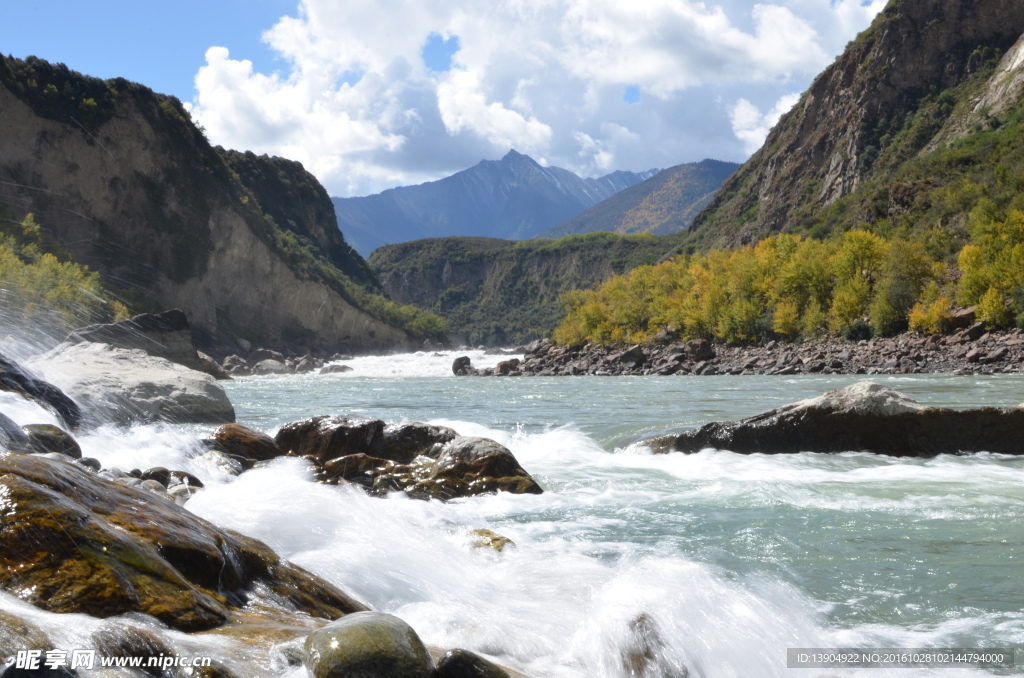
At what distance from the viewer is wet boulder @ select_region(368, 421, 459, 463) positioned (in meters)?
11.9

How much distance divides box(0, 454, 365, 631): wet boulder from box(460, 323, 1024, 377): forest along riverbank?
35328 millimetres

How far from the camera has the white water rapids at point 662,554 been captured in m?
5.12

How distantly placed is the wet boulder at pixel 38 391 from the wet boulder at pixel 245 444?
111 inches

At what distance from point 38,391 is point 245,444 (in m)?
3.97

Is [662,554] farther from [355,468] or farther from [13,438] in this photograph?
[13,438]

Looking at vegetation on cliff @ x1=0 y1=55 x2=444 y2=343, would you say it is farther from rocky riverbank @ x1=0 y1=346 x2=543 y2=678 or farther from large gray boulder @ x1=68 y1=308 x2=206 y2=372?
rocky riverbank @ x1=0 y1=346 x2=543 y2=678

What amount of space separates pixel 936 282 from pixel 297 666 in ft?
181

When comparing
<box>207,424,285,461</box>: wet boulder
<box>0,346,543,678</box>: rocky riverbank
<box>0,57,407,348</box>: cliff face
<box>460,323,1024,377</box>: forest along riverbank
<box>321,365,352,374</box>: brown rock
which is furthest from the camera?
<box>0,57,407,348</box>: cliff face

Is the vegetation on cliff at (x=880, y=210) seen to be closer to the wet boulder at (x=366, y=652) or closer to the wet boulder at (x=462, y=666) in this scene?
the wet boulder at (x=462, y=666)

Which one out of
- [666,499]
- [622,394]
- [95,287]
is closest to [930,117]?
[622,394]

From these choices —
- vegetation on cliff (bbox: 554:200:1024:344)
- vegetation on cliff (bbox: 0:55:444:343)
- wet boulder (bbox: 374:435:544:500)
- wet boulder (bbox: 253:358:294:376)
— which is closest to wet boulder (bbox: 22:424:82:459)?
wet boulder (bbox: 374:435:544:500)

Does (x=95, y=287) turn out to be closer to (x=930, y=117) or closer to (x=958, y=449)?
(x=958, y=449)

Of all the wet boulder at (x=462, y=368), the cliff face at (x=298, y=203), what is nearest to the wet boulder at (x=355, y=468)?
the wet boulder at (x=462, y=368)

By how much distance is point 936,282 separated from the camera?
50438mm
